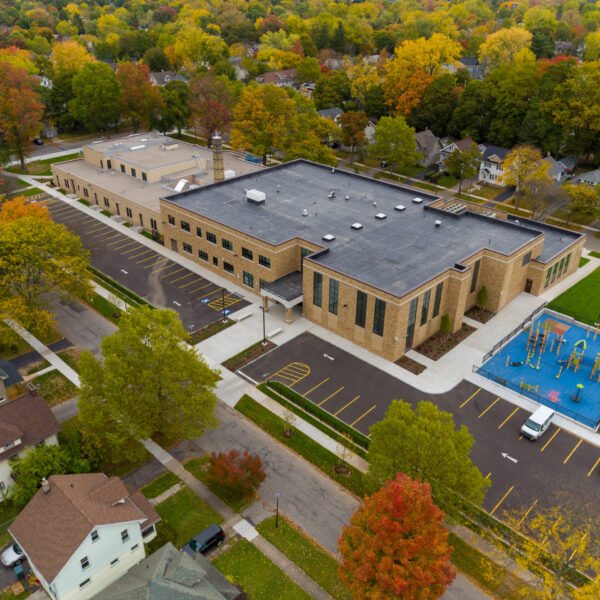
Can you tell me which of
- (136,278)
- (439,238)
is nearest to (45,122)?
(136,278)

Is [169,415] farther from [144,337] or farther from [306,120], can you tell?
[306,120]

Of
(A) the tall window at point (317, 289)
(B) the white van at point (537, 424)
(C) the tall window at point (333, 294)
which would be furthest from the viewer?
(A) the tall window at point (317, 289)

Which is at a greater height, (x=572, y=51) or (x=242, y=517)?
(x=572, y=51)

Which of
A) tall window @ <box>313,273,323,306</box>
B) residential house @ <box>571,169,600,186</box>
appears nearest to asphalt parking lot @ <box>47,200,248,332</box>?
tall window @ <box>313,273,323,306</box>

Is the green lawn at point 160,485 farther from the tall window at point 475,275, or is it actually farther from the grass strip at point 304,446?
the tall window at point 475,275

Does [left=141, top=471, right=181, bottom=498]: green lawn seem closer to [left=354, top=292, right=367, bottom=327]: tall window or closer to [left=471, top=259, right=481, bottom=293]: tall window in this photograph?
[left=354, top=292, right=367, bottom=327]: tall window

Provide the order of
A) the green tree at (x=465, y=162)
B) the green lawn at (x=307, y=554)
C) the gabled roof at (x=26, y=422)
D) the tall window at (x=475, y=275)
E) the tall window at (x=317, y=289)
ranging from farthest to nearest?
1. the green tree at (x=465, y=162)
2. the tall window at (x=475, y=275)
3. the tall window at (x=317, y=289)
4. the gabled roof at (x=26, y=422)
5. the green lawn at (x=307, y=554)

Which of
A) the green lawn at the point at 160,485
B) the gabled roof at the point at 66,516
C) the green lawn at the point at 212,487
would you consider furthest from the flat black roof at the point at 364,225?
the gabled roof at the point at 66,516
